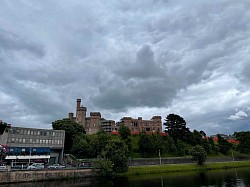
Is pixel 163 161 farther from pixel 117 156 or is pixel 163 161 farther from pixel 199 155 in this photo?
pixel 117 156

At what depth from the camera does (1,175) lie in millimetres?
60469

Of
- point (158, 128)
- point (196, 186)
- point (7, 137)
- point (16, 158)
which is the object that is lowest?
point (196, 186)

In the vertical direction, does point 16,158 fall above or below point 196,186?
above

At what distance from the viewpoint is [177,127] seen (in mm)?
140375

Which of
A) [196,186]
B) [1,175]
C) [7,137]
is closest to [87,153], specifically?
[7,137]

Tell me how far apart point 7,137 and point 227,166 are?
103381 mm

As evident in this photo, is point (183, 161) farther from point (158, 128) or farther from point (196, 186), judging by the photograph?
point (158, 128)

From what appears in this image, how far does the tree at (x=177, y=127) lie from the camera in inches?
5502

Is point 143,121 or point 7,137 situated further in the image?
point 143,121

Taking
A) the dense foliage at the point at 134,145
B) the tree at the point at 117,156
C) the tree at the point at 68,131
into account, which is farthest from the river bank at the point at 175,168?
the tree at the point at 68,131

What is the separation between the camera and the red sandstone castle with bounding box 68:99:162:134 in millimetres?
182000

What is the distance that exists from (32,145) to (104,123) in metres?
98.9

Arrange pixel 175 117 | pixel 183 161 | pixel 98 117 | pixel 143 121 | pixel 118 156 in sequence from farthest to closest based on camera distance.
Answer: pixel 143 121
pixel 98 117
pixel 175 117
pixel 183 161
pixel 118 156

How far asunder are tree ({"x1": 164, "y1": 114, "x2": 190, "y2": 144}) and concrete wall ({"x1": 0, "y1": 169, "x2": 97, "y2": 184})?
74344 mm
